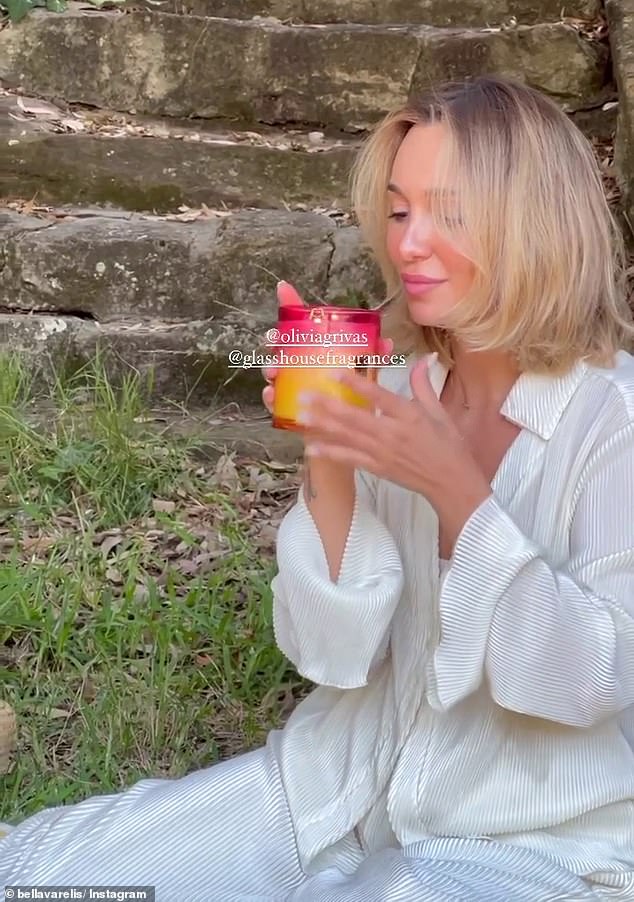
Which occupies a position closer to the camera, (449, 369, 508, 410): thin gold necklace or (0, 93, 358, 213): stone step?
(449, 369, 508, 410): thin gold necklace

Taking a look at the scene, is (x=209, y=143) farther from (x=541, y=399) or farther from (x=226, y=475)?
(x=541, y=399)

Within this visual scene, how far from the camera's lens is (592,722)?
1.34m

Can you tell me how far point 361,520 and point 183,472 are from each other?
4.85 feet

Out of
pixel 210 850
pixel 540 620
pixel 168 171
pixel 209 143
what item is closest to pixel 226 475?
pixel 168 171

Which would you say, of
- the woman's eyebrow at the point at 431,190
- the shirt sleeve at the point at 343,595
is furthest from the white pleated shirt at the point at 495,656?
the woman's eyebrow at the point at 431,190

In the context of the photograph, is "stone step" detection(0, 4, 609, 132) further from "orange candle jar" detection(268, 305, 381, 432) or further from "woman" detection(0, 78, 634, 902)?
"orange candle jar" detection(268, 305, 381, 432)

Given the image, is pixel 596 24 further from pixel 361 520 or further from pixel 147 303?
pixel 361 520

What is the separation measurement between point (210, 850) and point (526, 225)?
0.93m

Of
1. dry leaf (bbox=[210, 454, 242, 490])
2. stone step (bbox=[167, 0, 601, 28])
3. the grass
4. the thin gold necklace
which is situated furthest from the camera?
stone step (bbox=[167, 0, 601, 28])

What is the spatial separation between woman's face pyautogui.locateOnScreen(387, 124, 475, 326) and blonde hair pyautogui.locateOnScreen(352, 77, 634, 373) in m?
0.01

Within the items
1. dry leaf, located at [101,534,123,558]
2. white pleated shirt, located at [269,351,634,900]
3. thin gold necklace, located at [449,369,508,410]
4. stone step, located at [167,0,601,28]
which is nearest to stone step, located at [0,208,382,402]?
dry leaf, located at [101,534,123,558]

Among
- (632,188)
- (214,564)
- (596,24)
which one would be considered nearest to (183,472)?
(214,564)

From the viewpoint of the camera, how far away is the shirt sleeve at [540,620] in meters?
1.29

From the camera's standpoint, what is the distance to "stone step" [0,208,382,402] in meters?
3.30
